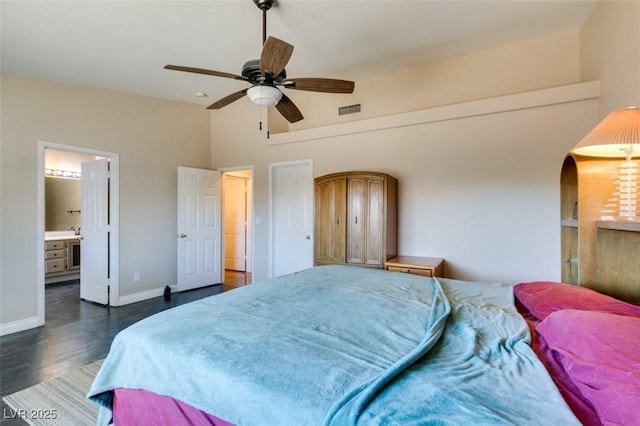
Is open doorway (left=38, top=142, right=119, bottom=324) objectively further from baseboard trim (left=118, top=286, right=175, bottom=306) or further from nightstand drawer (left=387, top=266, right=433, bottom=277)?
nightstand drawer (left=387, top=266, right=433, bottom=277)

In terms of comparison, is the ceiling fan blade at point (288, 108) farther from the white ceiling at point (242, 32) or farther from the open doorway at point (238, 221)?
the open doorway at point (238, 221)

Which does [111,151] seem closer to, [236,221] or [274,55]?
[236,221]

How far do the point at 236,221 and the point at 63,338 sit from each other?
3.84 metres

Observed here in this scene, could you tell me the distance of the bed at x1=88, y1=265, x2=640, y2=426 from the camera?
0.82m

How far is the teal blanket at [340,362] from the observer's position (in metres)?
0.82

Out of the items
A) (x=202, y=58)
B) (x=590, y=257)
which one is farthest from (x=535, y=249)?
(x=202, y=58)

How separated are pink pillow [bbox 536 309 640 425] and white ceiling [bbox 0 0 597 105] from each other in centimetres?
265

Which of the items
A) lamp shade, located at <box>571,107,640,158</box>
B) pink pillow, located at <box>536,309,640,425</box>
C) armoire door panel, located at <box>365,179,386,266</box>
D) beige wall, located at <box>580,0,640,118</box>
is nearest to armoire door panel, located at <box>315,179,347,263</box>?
armoire door panel, located at <box>365,179,386,266</box>

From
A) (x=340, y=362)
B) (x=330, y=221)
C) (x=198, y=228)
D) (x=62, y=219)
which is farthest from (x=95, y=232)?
(x=340, y=362)

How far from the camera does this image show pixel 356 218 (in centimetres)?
384

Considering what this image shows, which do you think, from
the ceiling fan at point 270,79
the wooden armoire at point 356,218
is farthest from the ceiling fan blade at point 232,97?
the wooden armoire at point 356,218

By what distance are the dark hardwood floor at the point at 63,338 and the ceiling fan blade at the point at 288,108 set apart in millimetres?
2768

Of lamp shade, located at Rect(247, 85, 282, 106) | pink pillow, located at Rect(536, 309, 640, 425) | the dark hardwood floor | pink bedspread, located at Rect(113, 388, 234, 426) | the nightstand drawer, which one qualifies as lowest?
the dark hardwood floor

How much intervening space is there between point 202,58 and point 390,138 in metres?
2.42
